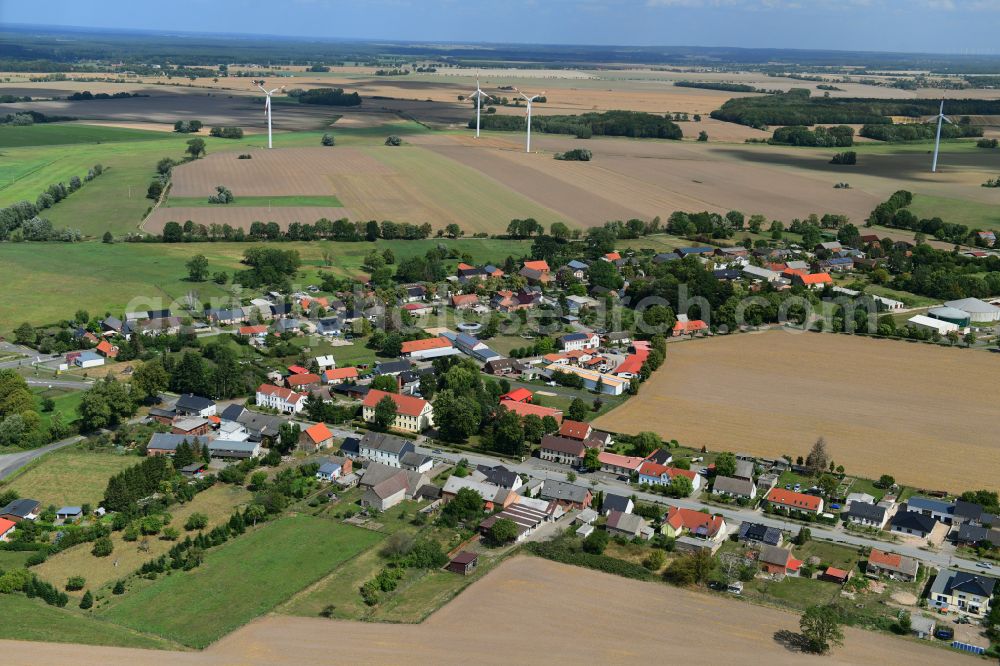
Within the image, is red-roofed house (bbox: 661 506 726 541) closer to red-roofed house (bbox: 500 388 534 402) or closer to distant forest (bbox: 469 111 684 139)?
red-roofed house (bbox: 500 388 534 402)

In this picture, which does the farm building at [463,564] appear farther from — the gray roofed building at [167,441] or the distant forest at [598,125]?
the distant forest at [598,125]

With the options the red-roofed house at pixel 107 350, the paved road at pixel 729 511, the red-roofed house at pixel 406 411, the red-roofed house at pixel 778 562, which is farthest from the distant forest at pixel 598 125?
the red-roofed house at pixel 778 562

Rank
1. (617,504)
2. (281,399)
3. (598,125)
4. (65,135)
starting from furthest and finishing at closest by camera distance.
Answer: (598,125) → (65,135) → (281,399) → (617,504)

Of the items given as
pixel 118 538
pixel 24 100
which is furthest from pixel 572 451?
pixel 24 100

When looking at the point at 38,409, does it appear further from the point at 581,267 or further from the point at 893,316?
the point at 893,316

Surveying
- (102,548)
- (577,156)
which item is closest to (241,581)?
(102,548)

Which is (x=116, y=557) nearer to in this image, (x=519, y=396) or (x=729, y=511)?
(x=519, y=396)
